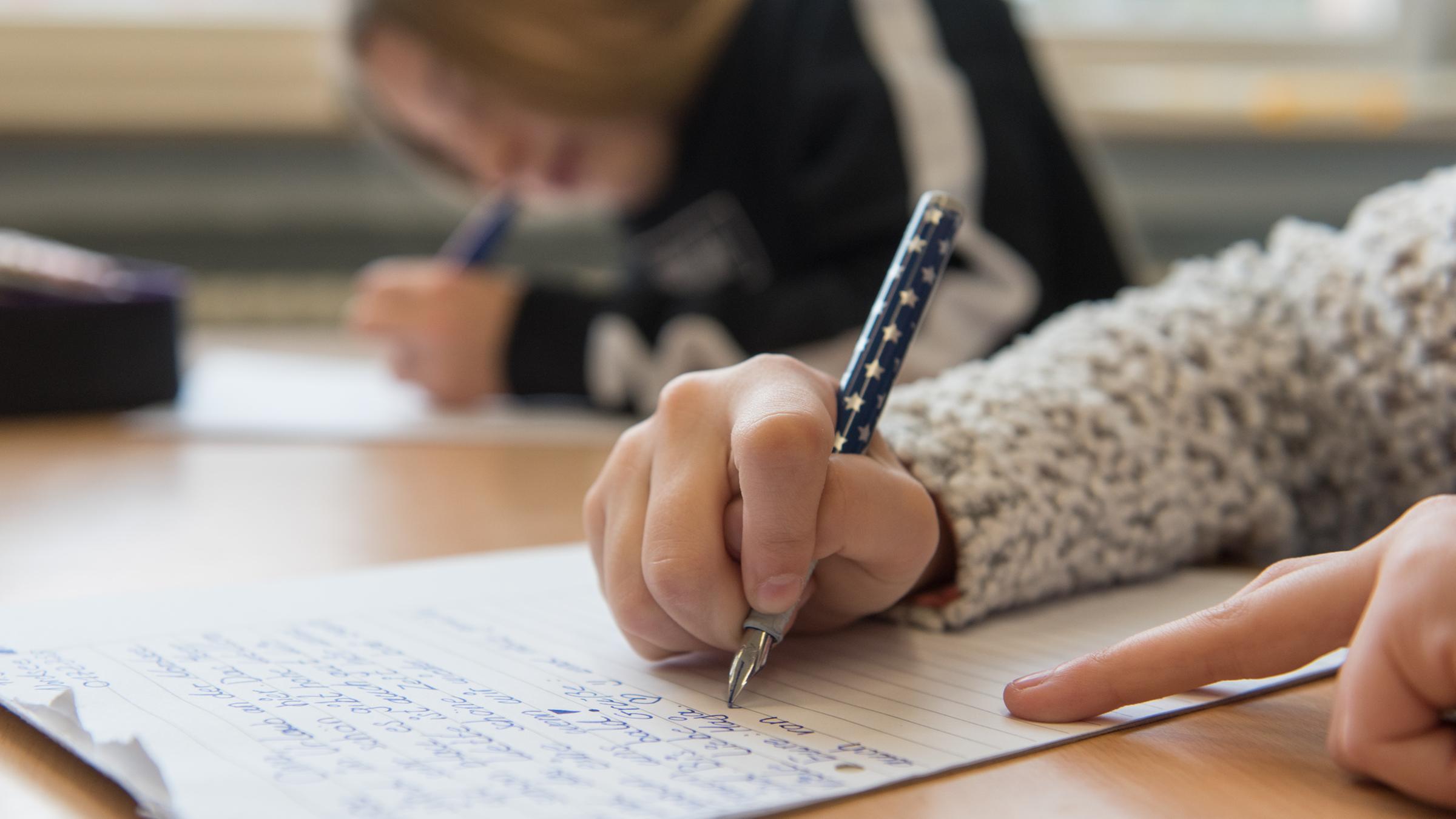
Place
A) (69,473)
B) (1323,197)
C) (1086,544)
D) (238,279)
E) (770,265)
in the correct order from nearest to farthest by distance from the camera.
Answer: (1086,544) < (69,473) < (770,265) < (238,279) < (1323,197)

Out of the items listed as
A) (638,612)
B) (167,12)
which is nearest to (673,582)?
(638,612)

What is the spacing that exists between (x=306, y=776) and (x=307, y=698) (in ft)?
0.17

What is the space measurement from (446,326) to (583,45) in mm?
215

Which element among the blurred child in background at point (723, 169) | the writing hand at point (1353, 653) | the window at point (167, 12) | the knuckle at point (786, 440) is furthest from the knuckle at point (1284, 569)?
the window at point (167, 12)

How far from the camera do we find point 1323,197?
1527 mm

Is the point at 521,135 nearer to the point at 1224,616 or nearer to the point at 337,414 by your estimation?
the point at 337,414

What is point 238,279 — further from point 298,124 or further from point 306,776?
point 306,776

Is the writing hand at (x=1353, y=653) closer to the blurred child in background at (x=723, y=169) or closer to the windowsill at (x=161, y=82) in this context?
the blurred child in background at (x=723, y=169)

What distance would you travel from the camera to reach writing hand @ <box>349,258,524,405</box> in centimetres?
87

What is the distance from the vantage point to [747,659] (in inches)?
11.7

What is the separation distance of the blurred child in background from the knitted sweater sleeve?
0.26 meters

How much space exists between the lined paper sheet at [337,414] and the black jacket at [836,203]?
0.05 m

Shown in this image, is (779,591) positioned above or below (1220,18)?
below

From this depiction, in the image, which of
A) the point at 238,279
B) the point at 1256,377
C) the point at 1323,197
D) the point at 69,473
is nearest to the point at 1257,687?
the point at 1256,377
